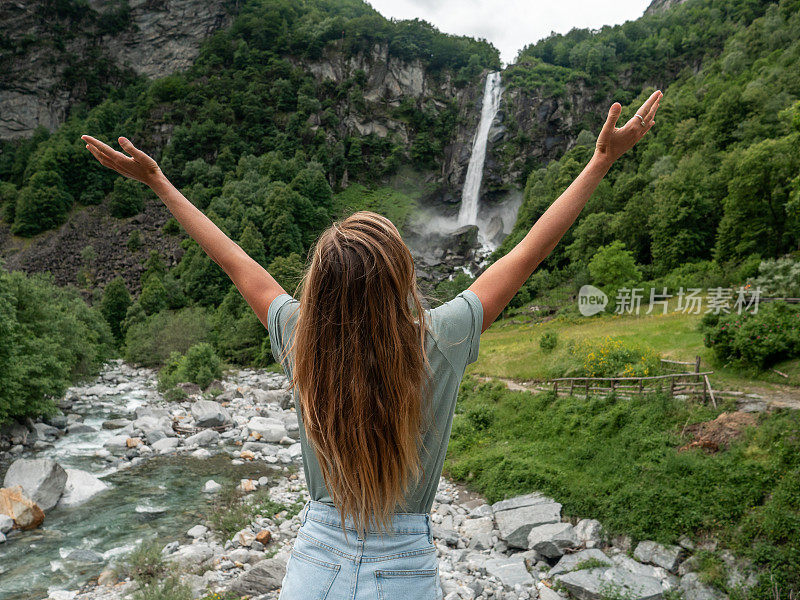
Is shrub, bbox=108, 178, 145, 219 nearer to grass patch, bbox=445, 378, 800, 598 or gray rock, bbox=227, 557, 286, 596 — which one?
grass patch, bbox=445, 378, 800, 598

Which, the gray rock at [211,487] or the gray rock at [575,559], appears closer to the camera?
the gray rock at [575,559]

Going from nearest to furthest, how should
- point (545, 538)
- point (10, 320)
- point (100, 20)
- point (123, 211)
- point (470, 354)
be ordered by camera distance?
1. point (470, 354)
2. point (545, 538)
3. point (10, 320)
4. point (123, 211)
5. point (100, 20)

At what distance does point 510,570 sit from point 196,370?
24020 mm

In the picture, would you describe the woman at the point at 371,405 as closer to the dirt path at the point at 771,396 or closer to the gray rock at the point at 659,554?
the gray rock at the point at 659,554

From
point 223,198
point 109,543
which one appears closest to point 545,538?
point 109,543

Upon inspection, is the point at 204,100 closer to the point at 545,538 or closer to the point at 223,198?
the point at 223,198

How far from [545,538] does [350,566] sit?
9920 mm

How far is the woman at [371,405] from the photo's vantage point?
136 cm

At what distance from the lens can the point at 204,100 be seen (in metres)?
86.5

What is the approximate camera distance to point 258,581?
8.06m

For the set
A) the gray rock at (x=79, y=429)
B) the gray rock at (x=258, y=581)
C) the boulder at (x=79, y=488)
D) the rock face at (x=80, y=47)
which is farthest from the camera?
the rock face at (x=80, y=47)

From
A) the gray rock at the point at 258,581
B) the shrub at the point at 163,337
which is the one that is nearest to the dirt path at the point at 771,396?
the gray rock at the point at 258,581

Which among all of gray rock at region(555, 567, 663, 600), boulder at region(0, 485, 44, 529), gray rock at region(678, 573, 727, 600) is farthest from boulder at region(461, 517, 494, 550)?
boulder at region(0, 485, 44, 529)

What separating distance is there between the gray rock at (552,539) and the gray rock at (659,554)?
3.95 ft
